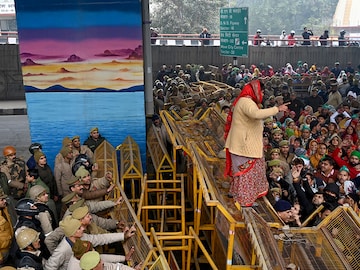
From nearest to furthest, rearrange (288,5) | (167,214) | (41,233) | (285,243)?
(285,243)
(41,233)
(167,214)
(288,5)

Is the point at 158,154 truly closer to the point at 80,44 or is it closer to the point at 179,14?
the point at 80,44

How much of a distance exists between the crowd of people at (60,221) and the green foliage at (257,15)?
2894 centimetres

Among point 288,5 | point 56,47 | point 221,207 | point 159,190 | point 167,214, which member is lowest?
point 167,214

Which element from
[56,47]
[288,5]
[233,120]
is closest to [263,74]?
[56,47]

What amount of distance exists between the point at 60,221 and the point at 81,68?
13.9 feet

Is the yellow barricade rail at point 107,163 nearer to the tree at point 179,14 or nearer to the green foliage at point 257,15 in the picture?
the tree at point 179,14

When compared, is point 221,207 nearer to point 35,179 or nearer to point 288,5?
point 35,179

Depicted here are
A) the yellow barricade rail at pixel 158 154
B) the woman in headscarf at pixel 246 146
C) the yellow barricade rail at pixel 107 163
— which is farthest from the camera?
the yellow barricade rail at pixel 158 154

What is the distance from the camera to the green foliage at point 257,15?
34.0m

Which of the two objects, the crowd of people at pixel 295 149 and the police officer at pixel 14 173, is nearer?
the crowd of people at pixel 295 149

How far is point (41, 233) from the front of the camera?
167 inches

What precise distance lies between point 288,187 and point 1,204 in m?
3.12

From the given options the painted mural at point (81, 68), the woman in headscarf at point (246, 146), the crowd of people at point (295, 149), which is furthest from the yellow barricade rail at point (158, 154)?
the woman in headscarf at point (246, 146)

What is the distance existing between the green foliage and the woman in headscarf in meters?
30.9
